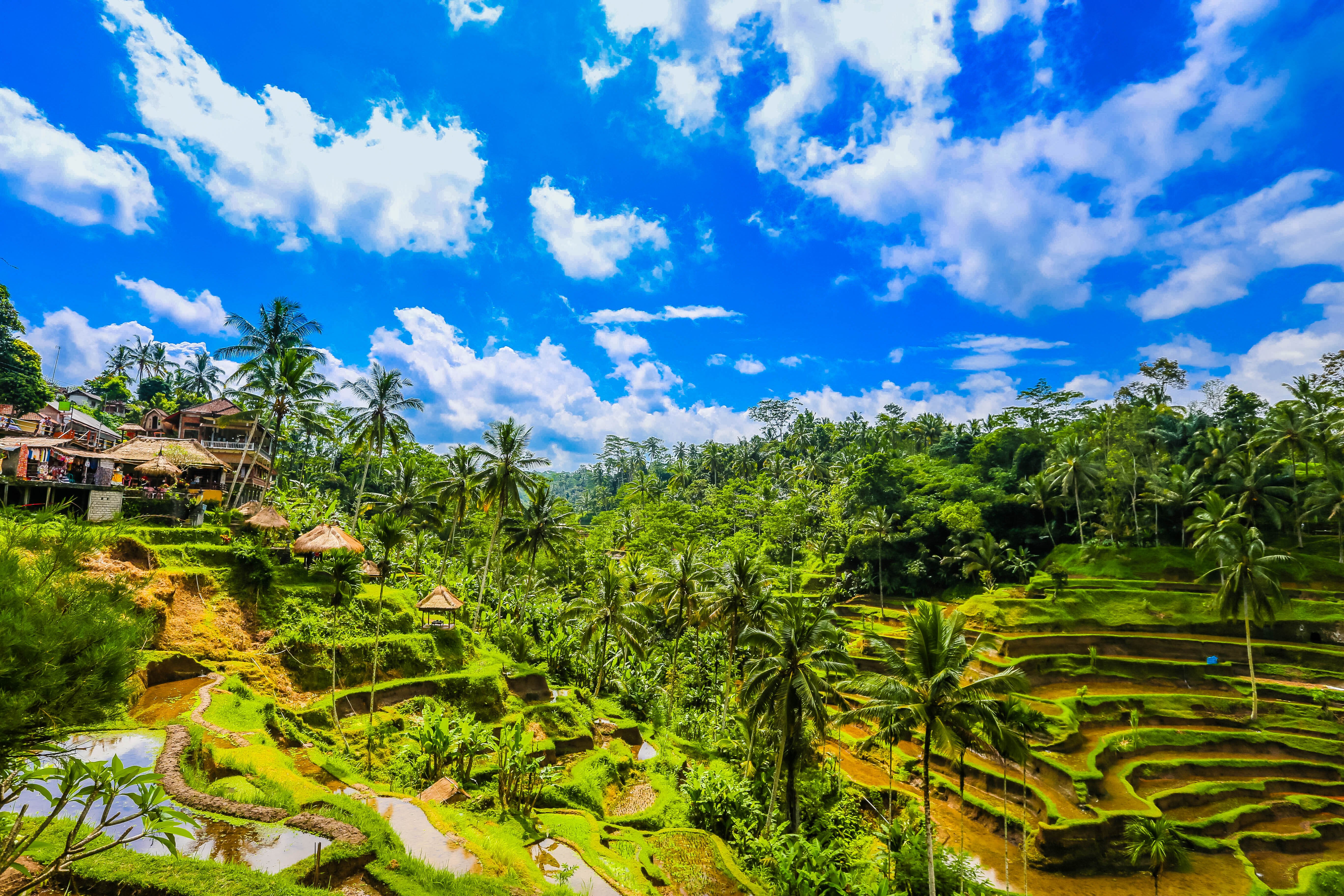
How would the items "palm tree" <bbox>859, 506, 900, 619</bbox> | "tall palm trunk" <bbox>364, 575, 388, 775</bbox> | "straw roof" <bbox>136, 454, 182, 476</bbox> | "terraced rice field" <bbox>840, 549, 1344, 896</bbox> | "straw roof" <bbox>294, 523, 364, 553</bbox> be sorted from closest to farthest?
"tall palm trunk" <bbox>364, 575, 388, 775</bbox> < "terraced rice field" <bbox>840, 549, 1344, 896</bbox> < "straw roof" <bbox>136, 454, 182, 476</bbox> < "straw roof" <bbox>294, 523, 364, 553</bbox> < "palm tree" <bbox>859, 506, 900, 619</bbox>

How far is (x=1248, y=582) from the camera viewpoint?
31.8 m

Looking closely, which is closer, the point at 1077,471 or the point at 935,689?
the point at 935,689

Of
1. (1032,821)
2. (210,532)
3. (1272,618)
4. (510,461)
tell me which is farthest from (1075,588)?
(210,532)

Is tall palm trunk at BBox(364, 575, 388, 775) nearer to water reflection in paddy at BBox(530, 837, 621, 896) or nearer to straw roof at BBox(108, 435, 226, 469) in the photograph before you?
water reflection in paddy at BBox(530, 837, 621, 896)

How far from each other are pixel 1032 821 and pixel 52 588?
33.5 meters

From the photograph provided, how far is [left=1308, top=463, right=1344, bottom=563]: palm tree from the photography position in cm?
4044

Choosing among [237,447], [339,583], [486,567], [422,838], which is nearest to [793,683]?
[422,838]

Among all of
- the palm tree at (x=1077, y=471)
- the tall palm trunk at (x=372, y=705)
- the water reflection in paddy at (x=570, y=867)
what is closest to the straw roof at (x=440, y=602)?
the tall palm trunk at (x=372, y=705)

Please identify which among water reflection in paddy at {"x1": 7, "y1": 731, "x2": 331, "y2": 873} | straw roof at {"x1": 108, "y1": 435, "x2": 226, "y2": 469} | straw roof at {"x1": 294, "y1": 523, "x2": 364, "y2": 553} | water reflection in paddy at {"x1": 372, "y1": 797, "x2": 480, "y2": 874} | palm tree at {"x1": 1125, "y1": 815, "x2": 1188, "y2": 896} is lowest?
palm tree at {"x1": 1125, "y1": 815, "x2": 1188, "y2": 896}

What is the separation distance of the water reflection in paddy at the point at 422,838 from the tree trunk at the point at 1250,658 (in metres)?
40.3

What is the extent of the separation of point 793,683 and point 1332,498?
49.6 meters

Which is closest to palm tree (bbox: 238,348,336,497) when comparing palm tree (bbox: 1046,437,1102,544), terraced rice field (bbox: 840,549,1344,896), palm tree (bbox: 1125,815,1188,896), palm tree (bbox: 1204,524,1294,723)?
terraced rice field (bbox: 840,549,1344,896)

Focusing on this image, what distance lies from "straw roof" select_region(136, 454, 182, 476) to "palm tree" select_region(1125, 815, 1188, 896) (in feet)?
141

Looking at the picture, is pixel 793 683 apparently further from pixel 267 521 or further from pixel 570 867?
pixel 267 521
